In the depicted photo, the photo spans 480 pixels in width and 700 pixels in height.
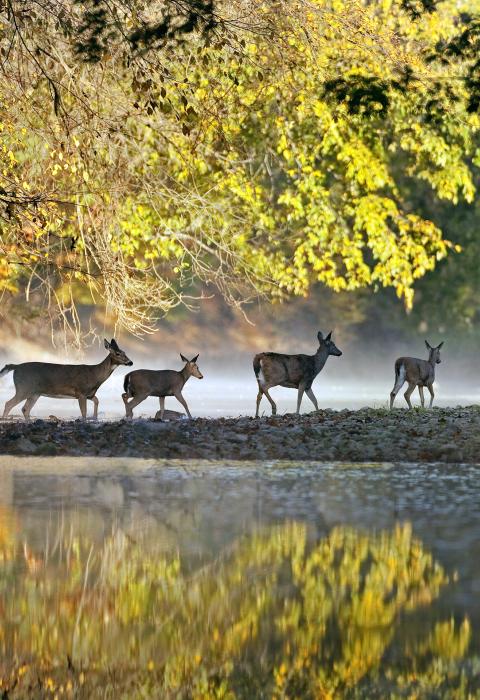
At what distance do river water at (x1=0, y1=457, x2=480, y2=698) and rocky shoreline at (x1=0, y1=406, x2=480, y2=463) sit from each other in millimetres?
3780

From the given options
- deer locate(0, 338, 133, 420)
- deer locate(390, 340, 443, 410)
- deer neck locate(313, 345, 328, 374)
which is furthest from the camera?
deer locate(390, 340, 443, 410)

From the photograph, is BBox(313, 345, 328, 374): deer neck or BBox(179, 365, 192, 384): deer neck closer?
BBox(179, 365, 192, 384): deer neck

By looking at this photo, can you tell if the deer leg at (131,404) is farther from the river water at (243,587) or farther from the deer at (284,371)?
the river water at (243,587)

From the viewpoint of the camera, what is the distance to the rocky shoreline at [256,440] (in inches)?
730

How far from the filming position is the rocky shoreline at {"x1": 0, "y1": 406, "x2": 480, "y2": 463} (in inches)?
730

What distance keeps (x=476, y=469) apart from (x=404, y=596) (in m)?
8.81

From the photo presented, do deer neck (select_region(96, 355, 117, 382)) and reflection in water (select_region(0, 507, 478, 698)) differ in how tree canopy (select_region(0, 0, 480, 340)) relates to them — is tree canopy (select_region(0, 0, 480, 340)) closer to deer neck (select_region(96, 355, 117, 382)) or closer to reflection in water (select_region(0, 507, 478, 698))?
deer neck (select_region(96, 355, 117, 382))

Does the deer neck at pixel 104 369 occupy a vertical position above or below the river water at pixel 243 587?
above

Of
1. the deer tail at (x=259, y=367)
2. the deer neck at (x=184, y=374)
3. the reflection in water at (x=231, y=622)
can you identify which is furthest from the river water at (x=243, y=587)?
the deer neck at (x=184, y=374)

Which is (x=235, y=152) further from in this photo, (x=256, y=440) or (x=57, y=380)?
(x=256, y=440)

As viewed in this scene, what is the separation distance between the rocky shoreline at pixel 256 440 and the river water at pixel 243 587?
3.78 meters

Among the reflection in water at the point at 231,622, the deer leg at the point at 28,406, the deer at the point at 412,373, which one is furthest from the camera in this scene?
the deer at the point at 412,373

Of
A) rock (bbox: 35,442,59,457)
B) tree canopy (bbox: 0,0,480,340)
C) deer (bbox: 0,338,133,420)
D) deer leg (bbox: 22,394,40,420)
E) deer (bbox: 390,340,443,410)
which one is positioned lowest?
rock (bbox: 35,442,59,457)

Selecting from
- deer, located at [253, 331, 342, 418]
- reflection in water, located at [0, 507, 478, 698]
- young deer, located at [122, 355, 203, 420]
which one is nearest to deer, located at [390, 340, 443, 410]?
deer, located at [253, 331, 342, 418]
